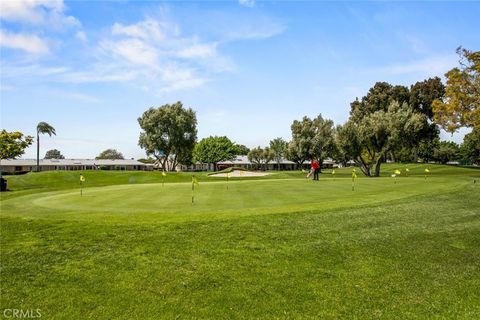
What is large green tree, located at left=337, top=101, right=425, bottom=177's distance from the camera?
55688mm

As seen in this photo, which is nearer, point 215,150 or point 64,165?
point 64,165

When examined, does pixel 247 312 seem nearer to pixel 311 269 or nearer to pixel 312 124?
pixel 311 269

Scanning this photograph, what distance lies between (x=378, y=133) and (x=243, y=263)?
51.0 m

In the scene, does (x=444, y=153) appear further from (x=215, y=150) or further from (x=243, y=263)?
(x=243, y=263)

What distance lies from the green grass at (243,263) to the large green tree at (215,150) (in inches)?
4662

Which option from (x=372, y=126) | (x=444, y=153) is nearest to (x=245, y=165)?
(x=444, y=153)

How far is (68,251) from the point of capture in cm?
1049

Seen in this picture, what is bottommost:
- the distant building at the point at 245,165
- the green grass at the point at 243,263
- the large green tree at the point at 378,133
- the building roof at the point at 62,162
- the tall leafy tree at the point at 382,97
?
the green grass at the point at 243,263

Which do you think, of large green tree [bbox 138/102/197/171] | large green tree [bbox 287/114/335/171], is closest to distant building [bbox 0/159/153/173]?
large green tree [bbox 138/102/197/171]

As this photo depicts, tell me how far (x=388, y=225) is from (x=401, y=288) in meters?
4.99

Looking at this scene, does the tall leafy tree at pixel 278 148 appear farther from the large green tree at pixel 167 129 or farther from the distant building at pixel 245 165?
the large green tree at pixel 167 129

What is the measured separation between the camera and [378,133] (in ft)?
185
